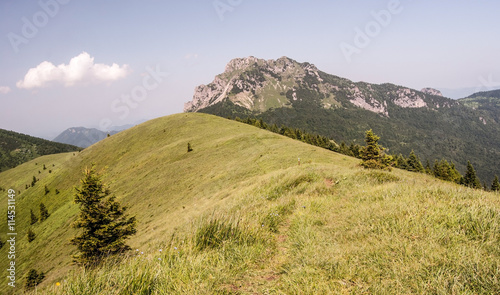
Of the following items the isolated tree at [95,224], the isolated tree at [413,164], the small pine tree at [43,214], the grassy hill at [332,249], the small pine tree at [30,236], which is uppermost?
the grassy hill at [332,249]

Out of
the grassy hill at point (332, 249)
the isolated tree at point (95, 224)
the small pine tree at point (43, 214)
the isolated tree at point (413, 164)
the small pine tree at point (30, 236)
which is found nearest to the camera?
the grassy hill at point (332, 249)

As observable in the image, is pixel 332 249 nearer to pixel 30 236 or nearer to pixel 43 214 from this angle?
pixel 30 236

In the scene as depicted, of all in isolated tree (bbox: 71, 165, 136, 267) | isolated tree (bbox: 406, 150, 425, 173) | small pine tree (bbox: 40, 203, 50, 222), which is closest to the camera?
isolated tree (bbox: 71, 165, 136, 267)

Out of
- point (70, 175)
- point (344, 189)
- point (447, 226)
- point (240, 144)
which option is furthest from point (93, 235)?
point (70, 175)

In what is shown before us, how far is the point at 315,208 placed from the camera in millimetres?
6801

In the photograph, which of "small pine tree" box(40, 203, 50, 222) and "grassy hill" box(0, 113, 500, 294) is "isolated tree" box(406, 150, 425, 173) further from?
"small pine tree" box(40, 203, 50, 222)

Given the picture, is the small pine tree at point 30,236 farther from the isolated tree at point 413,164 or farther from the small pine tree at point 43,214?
the isolated tree at point 413,164

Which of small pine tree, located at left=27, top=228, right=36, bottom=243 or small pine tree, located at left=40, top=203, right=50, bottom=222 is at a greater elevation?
small pine tree, located at left=40, top=203, right=50, bottom=222

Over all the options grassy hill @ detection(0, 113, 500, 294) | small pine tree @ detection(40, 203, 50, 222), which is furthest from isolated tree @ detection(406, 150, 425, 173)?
small pine tree @ detection(40, 203, 50, 222)

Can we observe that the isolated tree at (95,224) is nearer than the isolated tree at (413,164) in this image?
Yes

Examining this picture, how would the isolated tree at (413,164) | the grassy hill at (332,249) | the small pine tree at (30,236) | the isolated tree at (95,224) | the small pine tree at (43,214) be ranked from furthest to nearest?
the isolated tree at (413,164), the small pine tree at (43,214), the small pine tree at (30,236), the isolated tree at (95,224), the grassy hill at (332,249)

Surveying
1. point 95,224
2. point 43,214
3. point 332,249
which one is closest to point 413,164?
point 332,249

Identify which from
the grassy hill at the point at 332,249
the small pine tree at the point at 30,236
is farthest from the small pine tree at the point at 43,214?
the grassy hill at the point at 332,249

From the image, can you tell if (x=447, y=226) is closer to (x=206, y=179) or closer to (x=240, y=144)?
(x=206, y=179)
